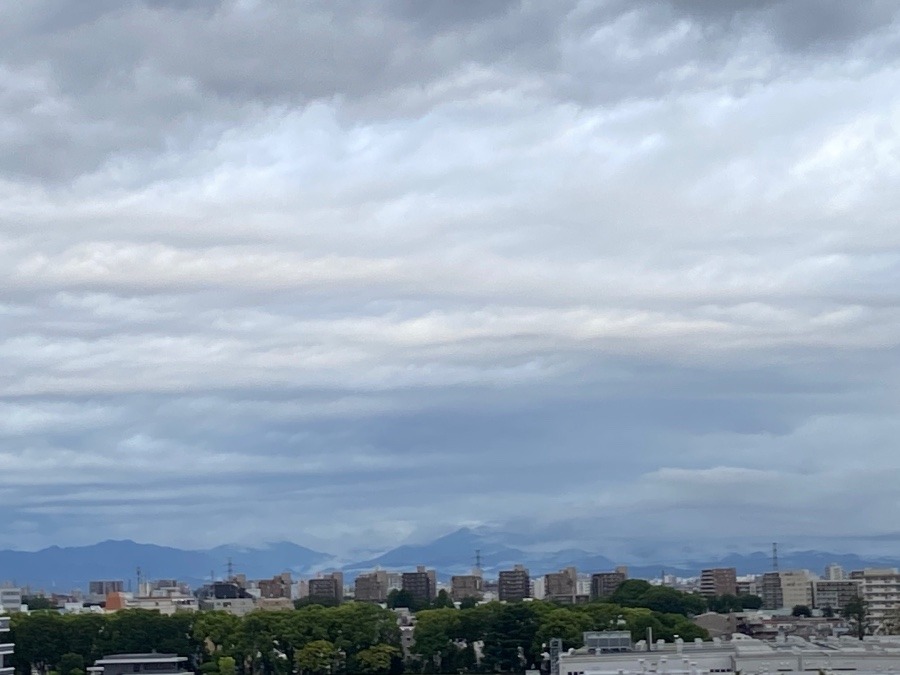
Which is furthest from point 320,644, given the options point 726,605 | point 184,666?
point 726,605

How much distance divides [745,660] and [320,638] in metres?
41.6

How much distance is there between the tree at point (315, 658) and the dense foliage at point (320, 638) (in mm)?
60

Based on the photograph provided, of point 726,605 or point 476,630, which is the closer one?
point 476,630

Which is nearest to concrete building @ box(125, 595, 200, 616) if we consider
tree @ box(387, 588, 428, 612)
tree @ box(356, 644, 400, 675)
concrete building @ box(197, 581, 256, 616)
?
concrete building @ box(197, 581, 256, 616)

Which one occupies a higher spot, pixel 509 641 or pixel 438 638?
pixel 438 638

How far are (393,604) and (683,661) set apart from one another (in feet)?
372

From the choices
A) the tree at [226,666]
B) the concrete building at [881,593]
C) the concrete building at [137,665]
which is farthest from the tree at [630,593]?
the concrete building at [137,665]

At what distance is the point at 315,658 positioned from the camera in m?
103

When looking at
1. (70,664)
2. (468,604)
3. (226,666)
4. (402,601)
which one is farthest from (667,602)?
(70,664)

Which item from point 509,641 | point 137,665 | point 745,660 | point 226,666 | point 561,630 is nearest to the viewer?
point 745,660

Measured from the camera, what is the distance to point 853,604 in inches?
5846

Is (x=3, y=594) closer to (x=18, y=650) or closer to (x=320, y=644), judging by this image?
(x=18, y=650)

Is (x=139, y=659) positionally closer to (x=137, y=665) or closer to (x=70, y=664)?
(x=137, y=665)

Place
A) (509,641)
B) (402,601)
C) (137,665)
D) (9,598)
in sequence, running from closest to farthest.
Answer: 1. (137,665)
2. (509,641)
3. (9,598)
4. (402,601)
